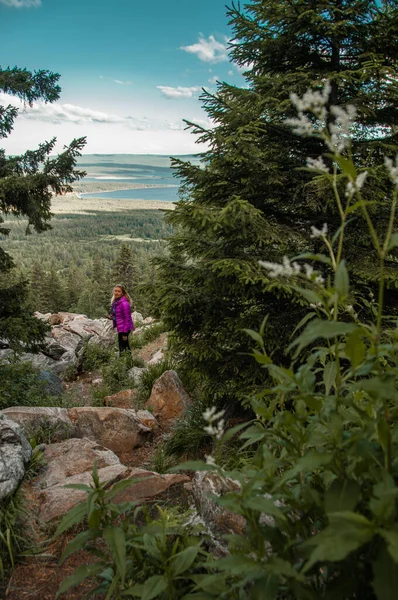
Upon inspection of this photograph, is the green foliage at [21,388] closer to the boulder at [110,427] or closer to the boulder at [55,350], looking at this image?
the boulder at [110,427]

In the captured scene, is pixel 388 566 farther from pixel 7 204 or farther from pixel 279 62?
pixel 7 204

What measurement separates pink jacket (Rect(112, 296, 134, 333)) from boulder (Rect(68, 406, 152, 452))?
4196 mm

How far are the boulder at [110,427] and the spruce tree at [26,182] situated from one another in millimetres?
1517

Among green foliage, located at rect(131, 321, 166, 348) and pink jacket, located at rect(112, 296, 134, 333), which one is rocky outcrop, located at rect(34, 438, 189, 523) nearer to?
pink jacket, located at rect(112, 296, 134, 333)

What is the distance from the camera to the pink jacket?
382 inches

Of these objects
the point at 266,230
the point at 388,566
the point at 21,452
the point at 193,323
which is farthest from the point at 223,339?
the point at 388,566

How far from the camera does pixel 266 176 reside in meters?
4.92

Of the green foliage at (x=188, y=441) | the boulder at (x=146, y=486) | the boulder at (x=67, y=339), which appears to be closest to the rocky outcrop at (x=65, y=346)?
the boulder at (x=67, y=339)

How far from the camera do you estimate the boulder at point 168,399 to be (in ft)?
22.9

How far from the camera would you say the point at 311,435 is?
1.30 m

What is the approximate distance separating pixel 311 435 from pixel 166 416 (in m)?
6.02

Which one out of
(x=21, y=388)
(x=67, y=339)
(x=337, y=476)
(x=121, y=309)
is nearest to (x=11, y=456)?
(x=337, y=476)

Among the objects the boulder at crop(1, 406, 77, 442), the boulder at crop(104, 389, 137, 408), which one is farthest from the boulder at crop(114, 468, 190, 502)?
the boulder at crop(104, 389, 137, 408)

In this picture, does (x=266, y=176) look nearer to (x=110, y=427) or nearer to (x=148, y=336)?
(x=110, y=427)
